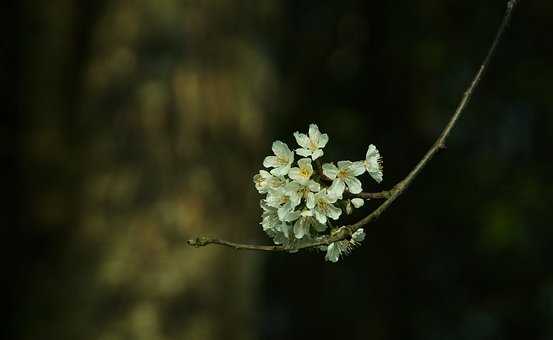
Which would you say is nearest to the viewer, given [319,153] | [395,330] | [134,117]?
[319,153]

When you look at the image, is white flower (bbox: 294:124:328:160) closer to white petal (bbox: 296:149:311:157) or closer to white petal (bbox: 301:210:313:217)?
white petal (bbox: 296:149:311:157)

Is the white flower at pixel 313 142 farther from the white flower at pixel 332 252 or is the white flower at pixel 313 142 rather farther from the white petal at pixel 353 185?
the white flower at pixel 332 252

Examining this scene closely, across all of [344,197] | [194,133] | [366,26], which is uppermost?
[366,26]

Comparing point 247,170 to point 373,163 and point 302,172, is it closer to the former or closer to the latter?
point 373,163

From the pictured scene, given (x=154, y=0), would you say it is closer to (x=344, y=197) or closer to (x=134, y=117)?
(x=134, y=117)

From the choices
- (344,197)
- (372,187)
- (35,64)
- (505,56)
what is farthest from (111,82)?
(505,56)

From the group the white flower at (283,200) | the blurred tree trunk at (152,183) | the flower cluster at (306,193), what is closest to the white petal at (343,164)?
the flower cluster at (306,193)

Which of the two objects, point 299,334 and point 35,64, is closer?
point 35,64
